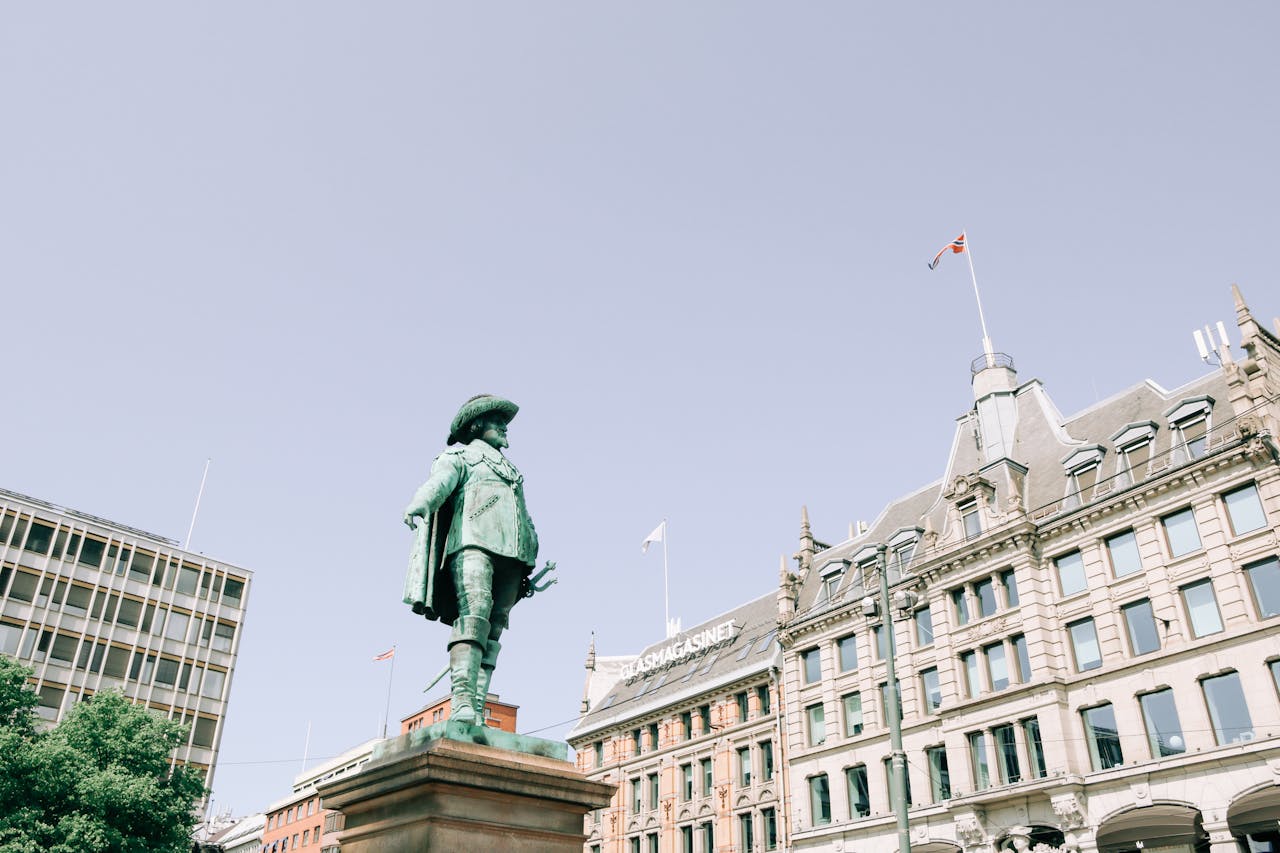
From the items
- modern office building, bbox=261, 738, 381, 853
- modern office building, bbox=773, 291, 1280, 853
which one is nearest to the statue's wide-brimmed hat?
modern office building, bbox=773, 291, 1280, 853

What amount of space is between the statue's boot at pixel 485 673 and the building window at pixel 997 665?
33.6 meters

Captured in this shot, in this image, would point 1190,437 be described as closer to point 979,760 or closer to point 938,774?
point 979,760

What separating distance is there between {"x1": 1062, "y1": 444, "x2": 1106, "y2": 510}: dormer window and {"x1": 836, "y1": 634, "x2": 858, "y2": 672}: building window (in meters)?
11.9

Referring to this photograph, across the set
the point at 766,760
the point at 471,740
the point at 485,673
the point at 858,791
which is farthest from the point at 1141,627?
the point at 471,740

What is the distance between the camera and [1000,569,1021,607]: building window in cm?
3922

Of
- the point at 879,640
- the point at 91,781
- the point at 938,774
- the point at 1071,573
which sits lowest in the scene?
the point at 91,781

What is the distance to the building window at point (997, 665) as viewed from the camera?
38438mm

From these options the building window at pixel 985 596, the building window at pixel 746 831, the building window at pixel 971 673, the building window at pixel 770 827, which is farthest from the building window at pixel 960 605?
the building window at pixel 746 831

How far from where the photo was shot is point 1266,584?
105ft

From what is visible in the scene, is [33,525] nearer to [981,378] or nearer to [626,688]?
[626,688]

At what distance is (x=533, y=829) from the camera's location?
26.9 feet

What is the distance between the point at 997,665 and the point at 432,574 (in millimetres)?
34677

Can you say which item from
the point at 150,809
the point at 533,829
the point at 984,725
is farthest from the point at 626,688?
the point at 533,829

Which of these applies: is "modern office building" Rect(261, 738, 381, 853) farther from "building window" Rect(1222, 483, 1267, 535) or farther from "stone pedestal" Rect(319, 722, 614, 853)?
"stone pedestal" Rect(319, 722, 614, 853)
